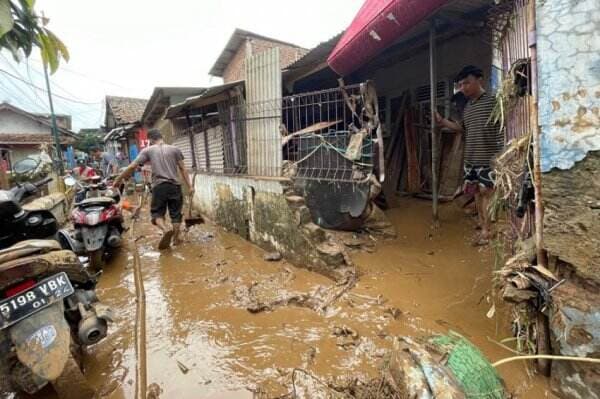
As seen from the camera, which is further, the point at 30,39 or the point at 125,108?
the point at 125,108

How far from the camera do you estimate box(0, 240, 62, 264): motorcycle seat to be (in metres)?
1.88

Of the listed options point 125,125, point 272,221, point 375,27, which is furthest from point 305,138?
point 125,125

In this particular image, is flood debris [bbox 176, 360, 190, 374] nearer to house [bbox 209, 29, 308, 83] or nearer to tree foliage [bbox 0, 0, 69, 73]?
tree foliage [bbox 0, 0, 69, 73]

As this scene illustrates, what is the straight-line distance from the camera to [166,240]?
5.20 meters

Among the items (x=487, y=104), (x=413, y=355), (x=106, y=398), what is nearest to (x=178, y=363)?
(x=106, y=398)

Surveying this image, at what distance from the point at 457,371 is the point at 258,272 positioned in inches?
111

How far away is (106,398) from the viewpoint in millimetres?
2070

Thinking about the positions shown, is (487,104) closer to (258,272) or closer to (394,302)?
(394,302)

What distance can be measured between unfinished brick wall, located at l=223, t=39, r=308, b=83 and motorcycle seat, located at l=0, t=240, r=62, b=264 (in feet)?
36.3

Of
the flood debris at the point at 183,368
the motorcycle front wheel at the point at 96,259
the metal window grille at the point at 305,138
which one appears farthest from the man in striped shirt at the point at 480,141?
the motorcycle front wheel at the point at 96,259

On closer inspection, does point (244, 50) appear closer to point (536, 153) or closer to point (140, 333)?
point (140, 333)

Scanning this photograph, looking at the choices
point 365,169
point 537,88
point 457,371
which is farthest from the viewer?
point 365,169

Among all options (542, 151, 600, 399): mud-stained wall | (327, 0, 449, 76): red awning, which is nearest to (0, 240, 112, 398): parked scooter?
(542, 151, 600, 399): mud-stained wall

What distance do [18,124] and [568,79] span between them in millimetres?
29795
